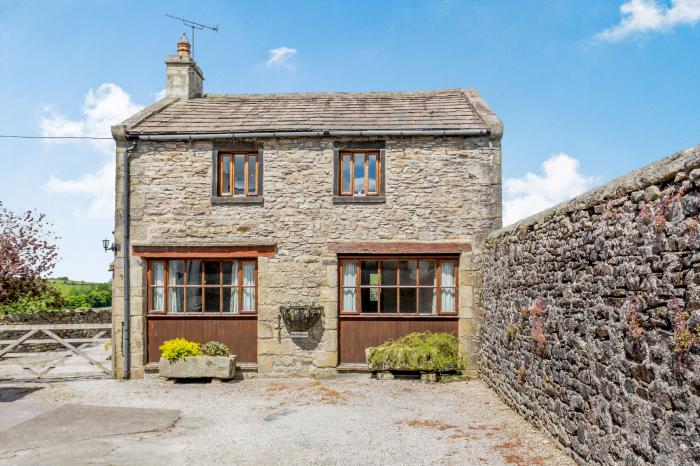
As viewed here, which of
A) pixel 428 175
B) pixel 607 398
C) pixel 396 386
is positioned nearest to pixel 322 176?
pixel 428 175

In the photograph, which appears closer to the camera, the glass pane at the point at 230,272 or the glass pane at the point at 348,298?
the glass pane at the point at 348,298

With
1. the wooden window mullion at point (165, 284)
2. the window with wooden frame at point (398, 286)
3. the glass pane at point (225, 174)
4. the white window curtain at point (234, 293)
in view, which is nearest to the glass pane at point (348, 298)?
the window with wooden frame at point (398, 286)

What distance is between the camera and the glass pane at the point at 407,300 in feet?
34.4

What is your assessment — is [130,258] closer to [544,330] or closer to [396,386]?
[396,386]

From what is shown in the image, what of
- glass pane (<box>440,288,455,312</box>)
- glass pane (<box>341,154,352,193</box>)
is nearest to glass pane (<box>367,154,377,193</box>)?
glass pane (<box>341,154,352,193</box>)

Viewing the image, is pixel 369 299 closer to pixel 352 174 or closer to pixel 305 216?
pixel 305 216

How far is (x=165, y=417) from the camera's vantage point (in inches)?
300

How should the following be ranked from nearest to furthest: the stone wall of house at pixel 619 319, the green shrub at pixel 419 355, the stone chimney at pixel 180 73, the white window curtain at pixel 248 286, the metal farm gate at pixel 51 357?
the stone wall of house at pixel 619 319, the green shrub at pixel 419 355, the metal farm gate at pixel 51 357, the white window curtain at pixel 248 286, the stone chimney at pixel 180 73

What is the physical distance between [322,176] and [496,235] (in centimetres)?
351

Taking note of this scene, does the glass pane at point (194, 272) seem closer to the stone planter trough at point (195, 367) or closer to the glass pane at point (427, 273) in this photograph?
the stone planter trough at point (195, 367)

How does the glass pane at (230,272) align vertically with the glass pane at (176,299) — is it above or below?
above

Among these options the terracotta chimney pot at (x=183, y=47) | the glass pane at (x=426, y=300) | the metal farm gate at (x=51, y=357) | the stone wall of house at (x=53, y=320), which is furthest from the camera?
the stone wall of house at (x=53, y=320)

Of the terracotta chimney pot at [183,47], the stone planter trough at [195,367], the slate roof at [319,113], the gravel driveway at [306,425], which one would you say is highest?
the terracotta chimney pot at [183,47]

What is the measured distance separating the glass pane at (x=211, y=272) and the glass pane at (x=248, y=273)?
53 centimetres
